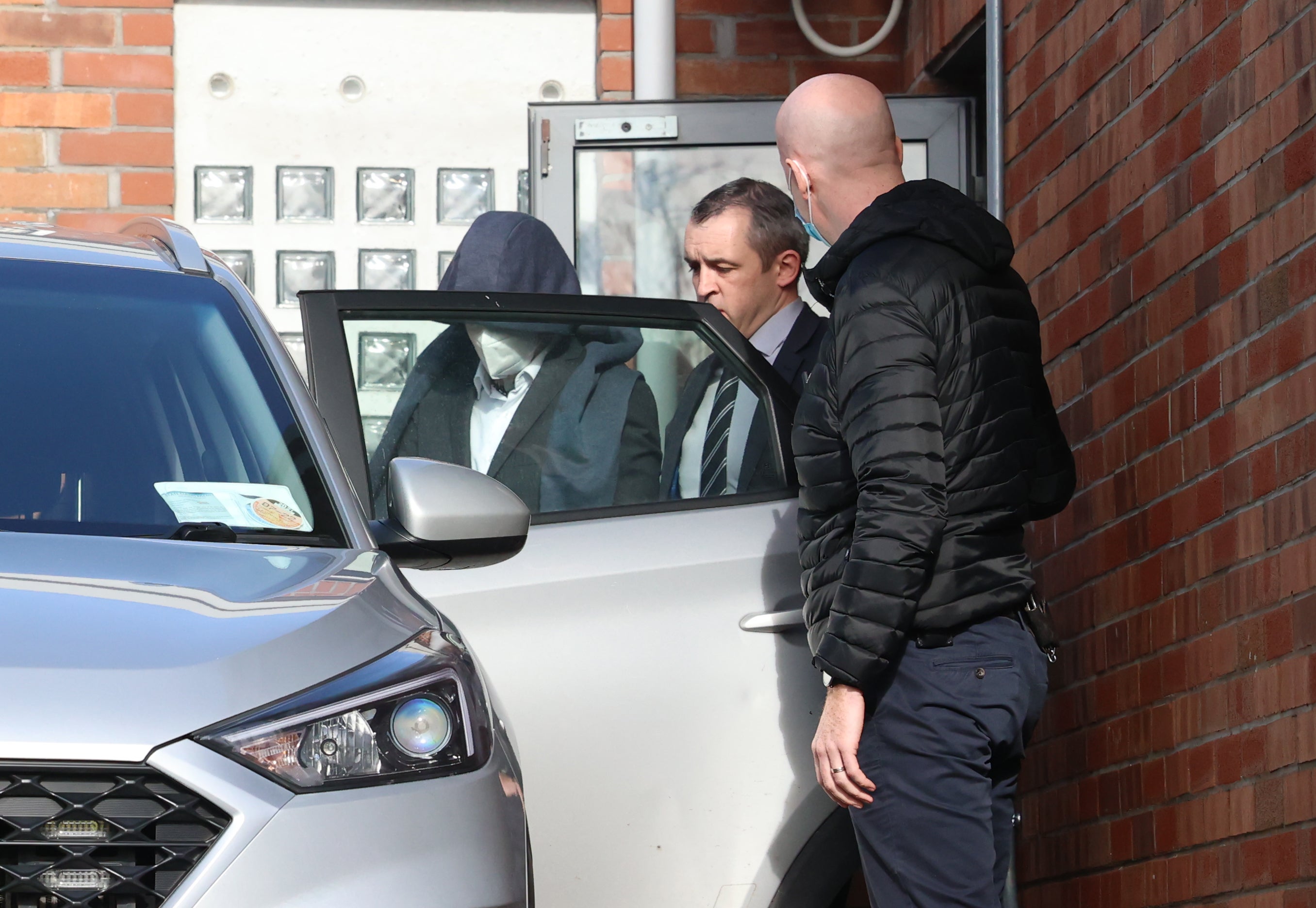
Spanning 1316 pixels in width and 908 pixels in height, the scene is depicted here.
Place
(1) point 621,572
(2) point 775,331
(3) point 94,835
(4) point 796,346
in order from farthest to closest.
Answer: (2) point 775,331 → (4) point 796,346 → (1) point 621,572 → (3) point 94,835

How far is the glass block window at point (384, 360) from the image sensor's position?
310cm

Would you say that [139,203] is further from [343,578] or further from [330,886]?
[330,886]

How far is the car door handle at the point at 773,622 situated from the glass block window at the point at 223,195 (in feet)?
12.4

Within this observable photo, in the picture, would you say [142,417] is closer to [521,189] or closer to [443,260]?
[443,260]

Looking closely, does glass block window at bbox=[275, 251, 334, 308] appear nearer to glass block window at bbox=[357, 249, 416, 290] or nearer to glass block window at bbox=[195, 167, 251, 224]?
glass block window at bbox=[357, 249, 416, 290]

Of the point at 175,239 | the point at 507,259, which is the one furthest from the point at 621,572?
the point at 507,259

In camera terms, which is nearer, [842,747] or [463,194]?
[842,747]

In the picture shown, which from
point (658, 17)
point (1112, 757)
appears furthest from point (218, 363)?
point (658, 17)

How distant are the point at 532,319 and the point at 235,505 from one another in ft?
3.32

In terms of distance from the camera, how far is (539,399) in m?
3.20

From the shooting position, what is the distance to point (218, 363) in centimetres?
261

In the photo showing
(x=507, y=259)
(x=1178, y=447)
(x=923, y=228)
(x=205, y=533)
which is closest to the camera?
(x=205, y=533)

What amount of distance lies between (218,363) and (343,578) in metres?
0.64

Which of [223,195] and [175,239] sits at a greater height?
[223,195]
